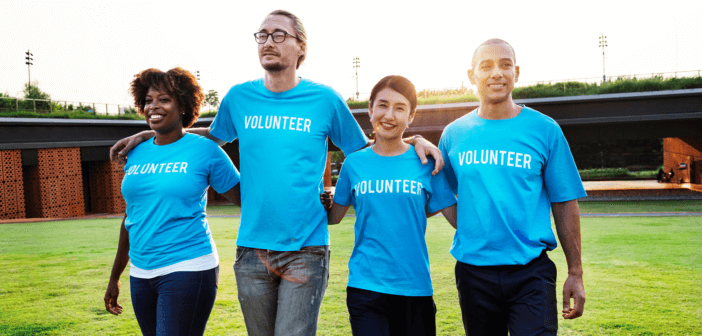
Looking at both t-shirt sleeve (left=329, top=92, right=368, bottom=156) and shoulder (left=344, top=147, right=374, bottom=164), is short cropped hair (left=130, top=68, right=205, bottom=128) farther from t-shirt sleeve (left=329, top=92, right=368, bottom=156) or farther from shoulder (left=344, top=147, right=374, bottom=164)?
shoulder (left=344, top=147, right=374, bottom=164)

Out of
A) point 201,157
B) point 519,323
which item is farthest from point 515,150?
point 201,157

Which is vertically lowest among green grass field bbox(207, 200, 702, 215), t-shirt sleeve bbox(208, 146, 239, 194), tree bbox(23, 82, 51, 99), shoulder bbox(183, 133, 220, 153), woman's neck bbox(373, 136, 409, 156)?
green grass field bbox(207, 200, 702, 215)

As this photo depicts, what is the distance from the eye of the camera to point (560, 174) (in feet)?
8.79

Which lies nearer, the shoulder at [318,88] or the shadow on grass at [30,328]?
the shoulder at [318,88]

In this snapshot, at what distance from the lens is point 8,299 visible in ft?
24.1

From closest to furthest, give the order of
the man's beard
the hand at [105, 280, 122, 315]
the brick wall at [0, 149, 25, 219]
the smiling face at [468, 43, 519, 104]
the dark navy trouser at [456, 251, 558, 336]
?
the dark navy trouser at [456, 251, 558, 336] < the smiling face at [468, 43, 519, 104] < the man's beard < the hand at [105, 280, 122, 315] < the brick wall at [0, 149, 25, 219]

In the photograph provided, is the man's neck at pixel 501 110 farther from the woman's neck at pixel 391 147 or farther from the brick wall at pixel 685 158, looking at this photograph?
the brick wall at pixel 685 158

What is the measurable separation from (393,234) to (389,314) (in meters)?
0.47

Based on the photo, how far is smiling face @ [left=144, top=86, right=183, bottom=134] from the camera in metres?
2.93

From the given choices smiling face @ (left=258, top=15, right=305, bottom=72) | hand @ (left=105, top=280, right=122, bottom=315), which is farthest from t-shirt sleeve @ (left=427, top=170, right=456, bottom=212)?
hand @ (left=105, top=280, right=122, bottom=315)

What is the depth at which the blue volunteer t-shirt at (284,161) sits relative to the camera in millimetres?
2705

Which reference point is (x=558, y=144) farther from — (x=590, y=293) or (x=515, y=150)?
(x=590, y=293)

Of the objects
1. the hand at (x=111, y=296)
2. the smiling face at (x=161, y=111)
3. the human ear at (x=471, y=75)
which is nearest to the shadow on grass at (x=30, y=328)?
the hand at (x=111, y=296)

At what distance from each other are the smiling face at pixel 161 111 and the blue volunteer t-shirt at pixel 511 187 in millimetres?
1767
